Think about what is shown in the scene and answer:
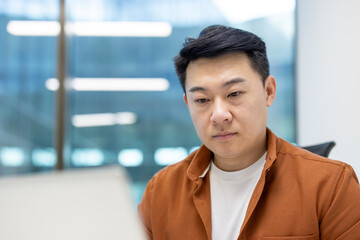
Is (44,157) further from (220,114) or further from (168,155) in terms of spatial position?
(220,114)

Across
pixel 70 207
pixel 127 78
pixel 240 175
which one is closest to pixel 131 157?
pixel 127 78

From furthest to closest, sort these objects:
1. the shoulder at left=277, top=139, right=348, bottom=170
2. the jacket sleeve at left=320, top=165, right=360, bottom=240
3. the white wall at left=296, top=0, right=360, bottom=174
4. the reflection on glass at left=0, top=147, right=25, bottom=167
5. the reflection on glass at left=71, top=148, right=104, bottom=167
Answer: the reflection on glass at left=71, top=148, right=104, bottom=167, the reflection on glass at left=0, top=147, right=25, bottom=167, the white wall at left=296, top=0, right=360, bottom=174, the shoulder at left=277, top=139, right=348, bottom=170, the jacket sleeve at left=320, top=165, right=360, bottom=240

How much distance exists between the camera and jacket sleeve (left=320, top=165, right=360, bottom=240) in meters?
0.98

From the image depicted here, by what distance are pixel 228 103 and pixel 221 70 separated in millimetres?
101

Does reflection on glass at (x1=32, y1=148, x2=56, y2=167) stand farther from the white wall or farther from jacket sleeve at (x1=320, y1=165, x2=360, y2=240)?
jacket sleeve at (x1=320, y1=165, x2=360, y2=240)

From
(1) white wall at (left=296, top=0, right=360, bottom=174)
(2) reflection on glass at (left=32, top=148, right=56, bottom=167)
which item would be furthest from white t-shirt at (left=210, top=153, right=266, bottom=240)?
(2) reflection on glass at (left=32, top=148, right=56, bottom=167)

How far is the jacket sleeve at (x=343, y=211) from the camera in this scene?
3.21ft

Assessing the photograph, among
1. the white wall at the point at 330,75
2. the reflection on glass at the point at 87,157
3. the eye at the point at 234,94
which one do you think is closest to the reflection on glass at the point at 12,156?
the reflection on glass at the point at 87,157

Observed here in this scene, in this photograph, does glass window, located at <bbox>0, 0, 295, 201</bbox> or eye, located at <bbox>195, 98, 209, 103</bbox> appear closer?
eye, located at <bbox>195, 98, 209, 103</bbox>

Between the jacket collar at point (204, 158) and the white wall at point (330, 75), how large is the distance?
1.26 meters

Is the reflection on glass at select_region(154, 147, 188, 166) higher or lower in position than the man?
lower

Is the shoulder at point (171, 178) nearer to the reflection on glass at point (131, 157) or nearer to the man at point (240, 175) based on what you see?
the man at point (240, 175)

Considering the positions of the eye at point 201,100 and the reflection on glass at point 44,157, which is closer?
the eye at point 201,100

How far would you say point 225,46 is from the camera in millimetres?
1146
